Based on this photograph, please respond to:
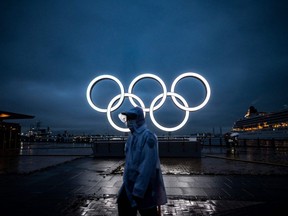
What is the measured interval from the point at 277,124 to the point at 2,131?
11807 cm

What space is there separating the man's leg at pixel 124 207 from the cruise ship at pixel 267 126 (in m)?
113

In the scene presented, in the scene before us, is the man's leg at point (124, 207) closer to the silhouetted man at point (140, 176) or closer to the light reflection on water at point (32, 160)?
the silhouetted man at point (140, 176)

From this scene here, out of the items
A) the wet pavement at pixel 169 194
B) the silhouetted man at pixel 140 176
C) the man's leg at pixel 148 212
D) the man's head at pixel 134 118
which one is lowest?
the wet pavement at pixel 169 194

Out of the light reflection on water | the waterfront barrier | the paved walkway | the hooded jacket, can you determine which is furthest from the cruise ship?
the hooded jacket

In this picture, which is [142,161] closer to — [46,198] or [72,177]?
[46,198]

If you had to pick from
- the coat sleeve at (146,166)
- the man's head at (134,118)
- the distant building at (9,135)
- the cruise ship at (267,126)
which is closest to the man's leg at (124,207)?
the coat sleeve at (146,166)

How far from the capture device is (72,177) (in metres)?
8.72

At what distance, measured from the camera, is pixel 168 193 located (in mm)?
6363

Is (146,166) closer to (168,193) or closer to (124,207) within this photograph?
(124,207)

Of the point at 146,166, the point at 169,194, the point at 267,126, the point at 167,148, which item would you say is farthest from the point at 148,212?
the point at 267,126

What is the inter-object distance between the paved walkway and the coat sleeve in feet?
8.09

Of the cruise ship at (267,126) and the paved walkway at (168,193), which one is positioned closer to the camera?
the paved walkway at (168,193)

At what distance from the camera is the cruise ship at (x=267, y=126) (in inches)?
4136

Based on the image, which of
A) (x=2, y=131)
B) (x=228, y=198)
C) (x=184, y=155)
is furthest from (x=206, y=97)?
(x=2, y=131)
